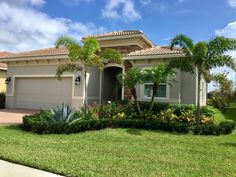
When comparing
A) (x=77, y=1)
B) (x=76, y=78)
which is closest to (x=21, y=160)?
(x=77, y=1)

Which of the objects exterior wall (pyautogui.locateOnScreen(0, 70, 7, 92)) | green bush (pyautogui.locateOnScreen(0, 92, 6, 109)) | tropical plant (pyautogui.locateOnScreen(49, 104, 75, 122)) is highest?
exterior wall (pyautogui.locateOnScreen(0, 70, 7, 92))

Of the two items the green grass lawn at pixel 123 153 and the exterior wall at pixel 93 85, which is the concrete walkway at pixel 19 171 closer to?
the green grass lawn at pixel 123 153

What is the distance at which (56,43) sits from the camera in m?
15.0

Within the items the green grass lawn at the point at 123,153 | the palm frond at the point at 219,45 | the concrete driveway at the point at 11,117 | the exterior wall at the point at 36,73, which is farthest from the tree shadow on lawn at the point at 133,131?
the exterior wall at the point at 36,73

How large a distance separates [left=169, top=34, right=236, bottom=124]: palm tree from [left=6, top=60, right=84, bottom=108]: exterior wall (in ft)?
26.2

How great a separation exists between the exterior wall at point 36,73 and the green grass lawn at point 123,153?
24.9ft

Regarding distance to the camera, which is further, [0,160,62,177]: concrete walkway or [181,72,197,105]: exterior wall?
[181,72,197,105]: exterior wall

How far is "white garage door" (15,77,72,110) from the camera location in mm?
20000

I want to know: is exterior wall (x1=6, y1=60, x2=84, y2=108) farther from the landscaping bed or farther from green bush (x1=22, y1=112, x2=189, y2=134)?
green bush (x1=22, y1=112, x2=189, y2=134)

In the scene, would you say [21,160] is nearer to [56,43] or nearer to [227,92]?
[56,43]

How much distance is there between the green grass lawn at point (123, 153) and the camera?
6488mm

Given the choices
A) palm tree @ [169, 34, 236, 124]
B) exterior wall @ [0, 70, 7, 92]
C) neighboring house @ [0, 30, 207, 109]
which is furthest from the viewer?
exterior wall @ [0, 70, 7, 92]

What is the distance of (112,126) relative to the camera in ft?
42.3

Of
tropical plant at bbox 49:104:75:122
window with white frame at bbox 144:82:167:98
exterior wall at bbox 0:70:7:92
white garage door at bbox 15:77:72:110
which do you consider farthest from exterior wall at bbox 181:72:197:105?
exterior wall at bbox 0:70:7:92
